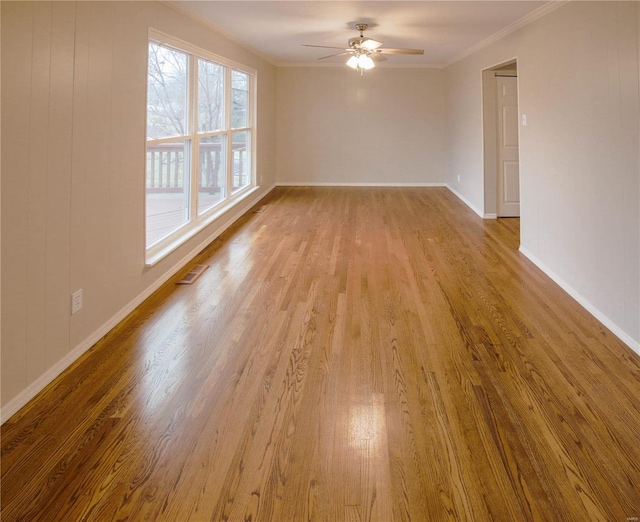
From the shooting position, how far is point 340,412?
215 centimetres

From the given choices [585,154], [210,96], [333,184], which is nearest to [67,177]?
[210,96]

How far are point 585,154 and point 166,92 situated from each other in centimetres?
335

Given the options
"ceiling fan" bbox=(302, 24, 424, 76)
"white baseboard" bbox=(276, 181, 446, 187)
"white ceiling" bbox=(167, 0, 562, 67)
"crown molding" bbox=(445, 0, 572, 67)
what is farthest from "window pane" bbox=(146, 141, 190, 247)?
"white baseboard" bbox=(276, 181, 446, 187)

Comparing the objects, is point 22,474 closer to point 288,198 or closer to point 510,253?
point 510,253

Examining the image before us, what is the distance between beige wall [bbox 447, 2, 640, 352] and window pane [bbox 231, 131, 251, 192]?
3702mm

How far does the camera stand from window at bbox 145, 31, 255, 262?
3947 mm

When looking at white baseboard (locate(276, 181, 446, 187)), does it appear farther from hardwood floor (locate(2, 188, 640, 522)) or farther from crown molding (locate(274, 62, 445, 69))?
hardwood floor (locate(2, 188, 640, 522))

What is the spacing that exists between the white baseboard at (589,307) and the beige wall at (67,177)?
10.3ft

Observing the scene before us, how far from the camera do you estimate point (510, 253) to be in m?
4.87

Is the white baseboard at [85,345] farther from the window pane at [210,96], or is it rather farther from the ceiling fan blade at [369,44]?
the ceiling fan blade at [369,44]

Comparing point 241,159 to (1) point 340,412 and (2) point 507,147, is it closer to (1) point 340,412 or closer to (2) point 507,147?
(2) point 507,147

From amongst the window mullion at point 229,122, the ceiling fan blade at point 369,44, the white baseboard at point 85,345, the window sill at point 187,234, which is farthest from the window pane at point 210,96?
the ceiling fan blade at point 369,44

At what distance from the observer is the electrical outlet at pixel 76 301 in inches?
102

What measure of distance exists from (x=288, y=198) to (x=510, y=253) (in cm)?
433
